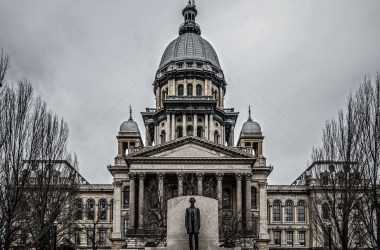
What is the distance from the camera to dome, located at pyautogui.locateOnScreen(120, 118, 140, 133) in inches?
3558

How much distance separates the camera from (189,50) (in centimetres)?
10119

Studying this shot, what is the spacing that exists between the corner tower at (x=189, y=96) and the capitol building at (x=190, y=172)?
17 cm

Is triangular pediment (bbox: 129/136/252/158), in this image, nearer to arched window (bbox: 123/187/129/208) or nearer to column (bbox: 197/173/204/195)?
column (bbox: 197/173/204/195)

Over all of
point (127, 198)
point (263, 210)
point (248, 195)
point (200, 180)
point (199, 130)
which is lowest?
point (263, 210)

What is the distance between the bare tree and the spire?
62387 millimetres

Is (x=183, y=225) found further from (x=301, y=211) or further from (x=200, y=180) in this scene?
(x=301, y=211)

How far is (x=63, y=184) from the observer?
45656 millimetres

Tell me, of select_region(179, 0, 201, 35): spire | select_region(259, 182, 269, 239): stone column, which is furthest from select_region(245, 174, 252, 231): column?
select_region(179, 0, 201, 35): spire

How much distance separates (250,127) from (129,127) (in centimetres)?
1885

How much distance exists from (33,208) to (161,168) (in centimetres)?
3433

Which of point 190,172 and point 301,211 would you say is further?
point 301,211

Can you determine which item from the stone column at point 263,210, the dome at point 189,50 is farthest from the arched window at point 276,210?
the dome at point 189,50

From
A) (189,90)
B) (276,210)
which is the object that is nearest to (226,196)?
(276,210)

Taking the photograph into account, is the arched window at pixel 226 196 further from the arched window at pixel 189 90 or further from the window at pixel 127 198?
the arched window at pixel 189 90
